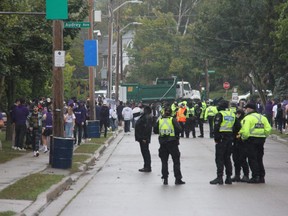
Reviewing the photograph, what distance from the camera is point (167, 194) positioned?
15.6 metres

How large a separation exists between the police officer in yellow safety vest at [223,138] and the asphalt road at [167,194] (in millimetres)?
381

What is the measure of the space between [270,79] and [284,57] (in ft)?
73.1

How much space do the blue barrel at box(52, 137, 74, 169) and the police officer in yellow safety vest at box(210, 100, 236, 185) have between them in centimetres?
507

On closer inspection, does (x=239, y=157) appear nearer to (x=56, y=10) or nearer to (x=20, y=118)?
(x=56, y=10)

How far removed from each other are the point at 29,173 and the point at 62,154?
75.8 inches

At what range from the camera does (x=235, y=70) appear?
205 feet

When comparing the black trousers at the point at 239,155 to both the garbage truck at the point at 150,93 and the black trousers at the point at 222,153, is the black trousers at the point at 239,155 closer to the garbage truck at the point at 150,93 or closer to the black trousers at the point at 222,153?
the black trousers at the point at 222,153

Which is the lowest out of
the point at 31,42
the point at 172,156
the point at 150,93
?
the point at 172,156

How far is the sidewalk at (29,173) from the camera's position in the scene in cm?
1321

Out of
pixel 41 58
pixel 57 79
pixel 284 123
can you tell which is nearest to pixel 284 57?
pixel 284 123

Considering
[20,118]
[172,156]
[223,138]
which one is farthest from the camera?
[20,118]

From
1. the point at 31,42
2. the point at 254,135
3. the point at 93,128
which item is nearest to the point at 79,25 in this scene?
the point at 254,135

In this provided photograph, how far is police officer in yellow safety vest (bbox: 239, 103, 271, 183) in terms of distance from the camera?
17.3 metres

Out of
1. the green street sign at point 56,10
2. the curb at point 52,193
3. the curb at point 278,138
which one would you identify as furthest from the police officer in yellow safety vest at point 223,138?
the curb at point 278,138
